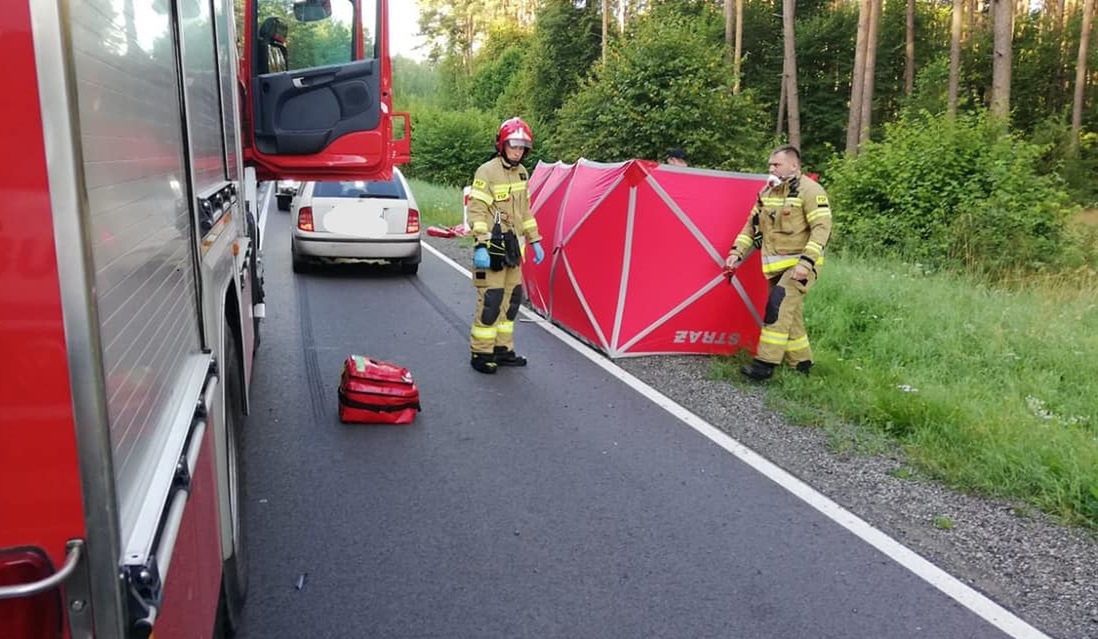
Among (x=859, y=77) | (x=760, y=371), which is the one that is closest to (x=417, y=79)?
(x=859, y=77)

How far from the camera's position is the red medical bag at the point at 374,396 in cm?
572

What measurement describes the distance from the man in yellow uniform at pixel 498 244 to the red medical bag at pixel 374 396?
4.66 feet

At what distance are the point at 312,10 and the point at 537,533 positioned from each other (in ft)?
13.3

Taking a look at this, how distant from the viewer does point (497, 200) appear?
7.14 meters

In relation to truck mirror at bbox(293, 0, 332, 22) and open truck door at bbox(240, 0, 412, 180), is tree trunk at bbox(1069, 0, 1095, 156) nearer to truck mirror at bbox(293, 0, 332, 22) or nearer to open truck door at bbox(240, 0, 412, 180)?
Result: open truck door at bbox(240, 0, 412, 180)

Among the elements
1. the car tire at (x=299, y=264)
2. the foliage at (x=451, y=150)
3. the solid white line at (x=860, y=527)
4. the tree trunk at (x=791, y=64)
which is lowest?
the solid white line at (x=860, y=527)

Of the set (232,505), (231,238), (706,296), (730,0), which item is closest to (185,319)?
(232,505)

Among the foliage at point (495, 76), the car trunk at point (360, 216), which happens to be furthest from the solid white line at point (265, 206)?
the foliage at point (495, 76)

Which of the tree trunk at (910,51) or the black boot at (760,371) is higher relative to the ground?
the tree trunk at (910,51)

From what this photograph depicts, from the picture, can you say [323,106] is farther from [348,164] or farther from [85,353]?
[85,353]

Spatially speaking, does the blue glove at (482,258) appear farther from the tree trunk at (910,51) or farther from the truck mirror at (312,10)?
the tree trunk at (910,51)

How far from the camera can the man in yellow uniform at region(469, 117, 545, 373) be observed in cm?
707

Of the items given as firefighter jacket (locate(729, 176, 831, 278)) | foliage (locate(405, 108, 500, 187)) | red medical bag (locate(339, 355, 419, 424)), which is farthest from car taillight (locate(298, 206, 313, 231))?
foliage (locate(405, 108, 500, 187))

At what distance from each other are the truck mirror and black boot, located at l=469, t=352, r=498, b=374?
9.02 ft
